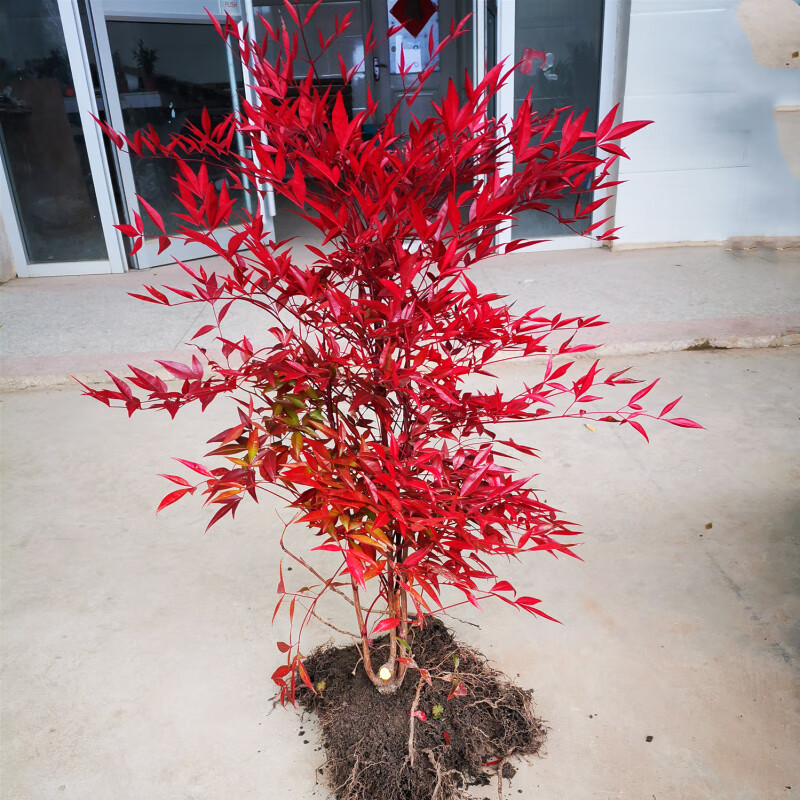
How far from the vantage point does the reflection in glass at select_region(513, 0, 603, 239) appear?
5680 millimetres

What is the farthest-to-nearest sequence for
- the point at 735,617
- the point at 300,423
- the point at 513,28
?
the point at 513,28, the point at 735,617, the point at 300,423

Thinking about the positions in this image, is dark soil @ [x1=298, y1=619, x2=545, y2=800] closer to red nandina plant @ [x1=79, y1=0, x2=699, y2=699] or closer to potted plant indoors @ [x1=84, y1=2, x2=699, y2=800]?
potted plant indoors @ [x1=84, y1=2, x2=699, y2=800]

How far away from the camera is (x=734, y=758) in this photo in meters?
1.83

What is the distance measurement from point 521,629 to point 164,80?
531 centimetres

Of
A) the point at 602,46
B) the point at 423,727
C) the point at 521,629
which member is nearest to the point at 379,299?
the point at 423,727

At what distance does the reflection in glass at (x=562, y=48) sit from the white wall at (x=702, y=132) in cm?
32

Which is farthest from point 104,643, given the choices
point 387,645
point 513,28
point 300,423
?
point 513,28

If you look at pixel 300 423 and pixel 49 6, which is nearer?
pixel 300 423

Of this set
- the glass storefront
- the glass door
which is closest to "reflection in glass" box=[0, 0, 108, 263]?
the glass storefront

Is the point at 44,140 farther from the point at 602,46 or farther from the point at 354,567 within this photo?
the point at 354,567

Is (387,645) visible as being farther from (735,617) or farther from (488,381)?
(488,381)

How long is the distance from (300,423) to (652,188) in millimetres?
5287

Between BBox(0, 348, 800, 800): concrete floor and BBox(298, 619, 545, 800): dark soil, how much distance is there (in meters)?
0.08

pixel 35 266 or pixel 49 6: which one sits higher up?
pixel 49 6
